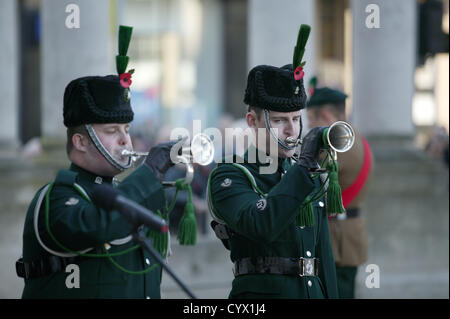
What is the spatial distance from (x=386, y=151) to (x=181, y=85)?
44.2 ft

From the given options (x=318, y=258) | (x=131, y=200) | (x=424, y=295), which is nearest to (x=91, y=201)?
(x=131, y=200)

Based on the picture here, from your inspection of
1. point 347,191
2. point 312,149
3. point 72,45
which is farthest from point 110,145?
point 72,45

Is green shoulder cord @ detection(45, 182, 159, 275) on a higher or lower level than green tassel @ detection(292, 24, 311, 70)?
lower

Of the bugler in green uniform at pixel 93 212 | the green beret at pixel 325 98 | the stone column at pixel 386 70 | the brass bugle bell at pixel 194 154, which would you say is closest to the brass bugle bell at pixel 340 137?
the brass bugle bell at pixel 194 154

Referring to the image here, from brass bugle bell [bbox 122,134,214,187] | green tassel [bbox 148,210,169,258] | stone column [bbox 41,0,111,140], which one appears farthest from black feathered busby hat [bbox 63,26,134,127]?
stone column [bbox 41,0,111,140]

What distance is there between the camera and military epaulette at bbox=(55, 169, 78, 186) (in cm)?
390

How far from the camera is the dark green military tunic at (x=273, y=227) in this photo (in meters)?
4.05

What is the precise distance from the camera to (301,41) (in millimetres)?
4285

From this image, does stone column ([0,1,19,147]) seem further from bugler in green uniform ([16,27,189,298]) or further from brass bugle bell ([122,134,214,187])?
brass bugle bell ([122,134,214,187])

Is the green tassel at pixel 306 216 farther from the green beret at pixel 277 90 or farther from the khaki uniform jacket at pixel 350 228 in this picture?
the khaki uniform jacket at pixel 350 228

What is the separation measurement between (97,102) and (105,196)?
66 centimetres

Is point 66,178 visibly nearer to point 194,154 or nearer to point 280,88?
point 194,154

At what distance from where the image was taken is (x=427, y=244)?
10250 millimetres
